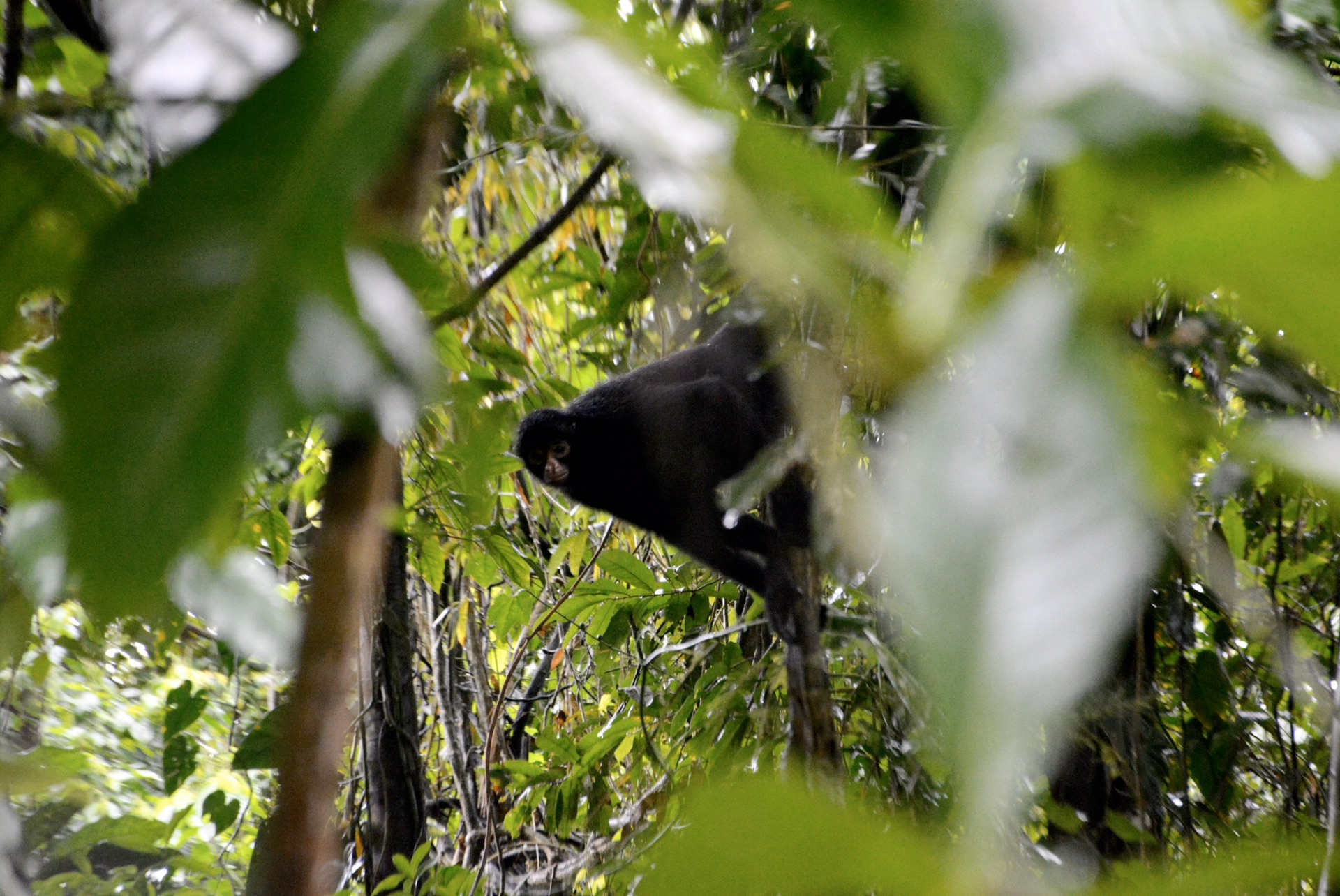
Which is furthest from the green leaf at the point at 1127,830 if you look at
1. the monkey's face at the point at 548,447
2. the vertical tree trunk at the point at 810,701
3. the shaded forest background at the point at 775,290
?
the monkey's face at the point at 548,447

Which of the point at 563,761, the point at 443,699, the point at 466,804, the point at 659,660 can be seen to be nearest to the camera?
the point at 563,761

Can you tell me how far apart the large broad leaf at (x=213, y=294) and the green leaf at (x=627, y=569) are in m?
2.18

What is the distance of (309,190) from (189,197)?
3 centimetres

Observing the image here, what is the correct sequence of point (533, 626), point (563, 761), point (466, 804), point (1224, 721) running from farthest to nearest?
point (466, 804), point (533, 626), point (563, 761), point (1224, 721)

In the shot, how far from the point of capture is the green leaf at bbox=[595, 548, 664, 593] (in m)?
2.38

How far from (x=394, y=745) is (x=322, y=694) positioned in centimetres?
314

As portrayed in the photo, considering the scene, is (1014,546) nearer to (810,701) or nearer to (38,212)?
(38,212)

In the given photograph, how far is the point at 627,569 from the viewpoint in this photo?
2.39 meters

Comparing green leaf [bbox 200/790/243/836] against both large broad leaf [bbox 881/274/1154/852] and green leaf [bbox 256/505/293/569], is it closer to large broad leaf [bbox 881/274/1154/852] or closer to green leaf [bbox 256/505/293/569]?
green leaf [bbox 256/505/293/569]

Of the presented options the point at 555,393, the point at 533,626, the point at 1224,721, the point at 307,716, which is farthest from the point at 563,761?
the point at 307,716

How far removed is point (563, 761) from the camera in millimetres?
2434

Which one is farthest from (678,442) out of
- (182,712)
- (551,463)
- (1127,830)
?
(1127,830)

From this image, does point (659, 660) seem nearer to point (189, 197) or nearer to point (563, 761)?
point (563, 761)

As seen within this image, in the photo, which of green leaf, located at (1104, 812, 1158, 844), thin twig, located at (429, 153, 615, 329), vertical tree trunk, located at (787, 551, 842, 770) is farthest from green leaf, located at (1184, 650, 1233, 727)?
thin twig, located at (429, 153, 615, 329)
